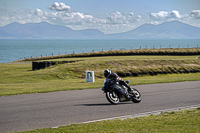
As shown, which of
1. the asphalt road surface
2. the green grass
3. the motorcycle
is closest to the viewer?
the green grass

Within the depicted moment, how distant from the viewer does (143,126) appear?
340 inches

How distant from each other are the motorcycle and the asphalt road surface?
0.26 meters

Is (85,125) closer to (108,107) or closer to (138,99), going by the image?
(108,107)

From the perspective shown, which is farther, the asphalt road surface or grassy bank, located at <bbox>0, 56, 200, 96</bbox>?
grassy bank, located at <bbox>0, 56, 200, 96</bbox>

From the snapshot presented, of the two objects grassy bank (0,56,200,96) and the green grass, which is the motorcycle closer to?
the green grass

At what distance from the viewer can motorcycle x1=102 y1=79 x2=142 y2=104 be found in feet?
44.6

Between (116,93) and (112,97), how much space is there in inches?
11.9

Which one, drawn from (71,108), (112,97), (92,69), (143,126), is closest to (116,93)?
(112,97)

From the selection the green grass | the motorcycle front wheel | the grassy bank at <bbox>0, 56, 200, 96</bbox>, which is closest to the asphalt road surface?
the motorcycle front wheel

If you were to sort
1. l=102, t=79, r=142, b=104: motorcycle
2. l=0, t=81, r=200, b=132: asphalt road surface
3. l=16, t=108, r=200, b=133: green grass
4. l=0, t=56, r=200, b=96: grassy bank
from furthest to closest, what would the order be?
1. l=0, t=56, r=200, b=96: grassy bank
2. l=102, t=79, r=142, b=104: motorcycle
3. l=0, t=81, r=200, b=132: asphalt road surface
4. l=16, t=108, r=200, b=133: green grass

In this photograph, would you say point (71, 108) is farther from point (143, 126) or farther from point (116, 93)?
point (143, 126)

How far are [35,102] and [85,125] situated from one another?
600 centimetres

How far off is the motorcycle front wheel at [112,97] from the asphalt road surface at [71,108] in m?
0.24

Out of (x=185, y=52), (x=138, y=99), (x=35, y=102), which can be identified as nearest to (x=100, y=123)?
(x=138, y=99)
